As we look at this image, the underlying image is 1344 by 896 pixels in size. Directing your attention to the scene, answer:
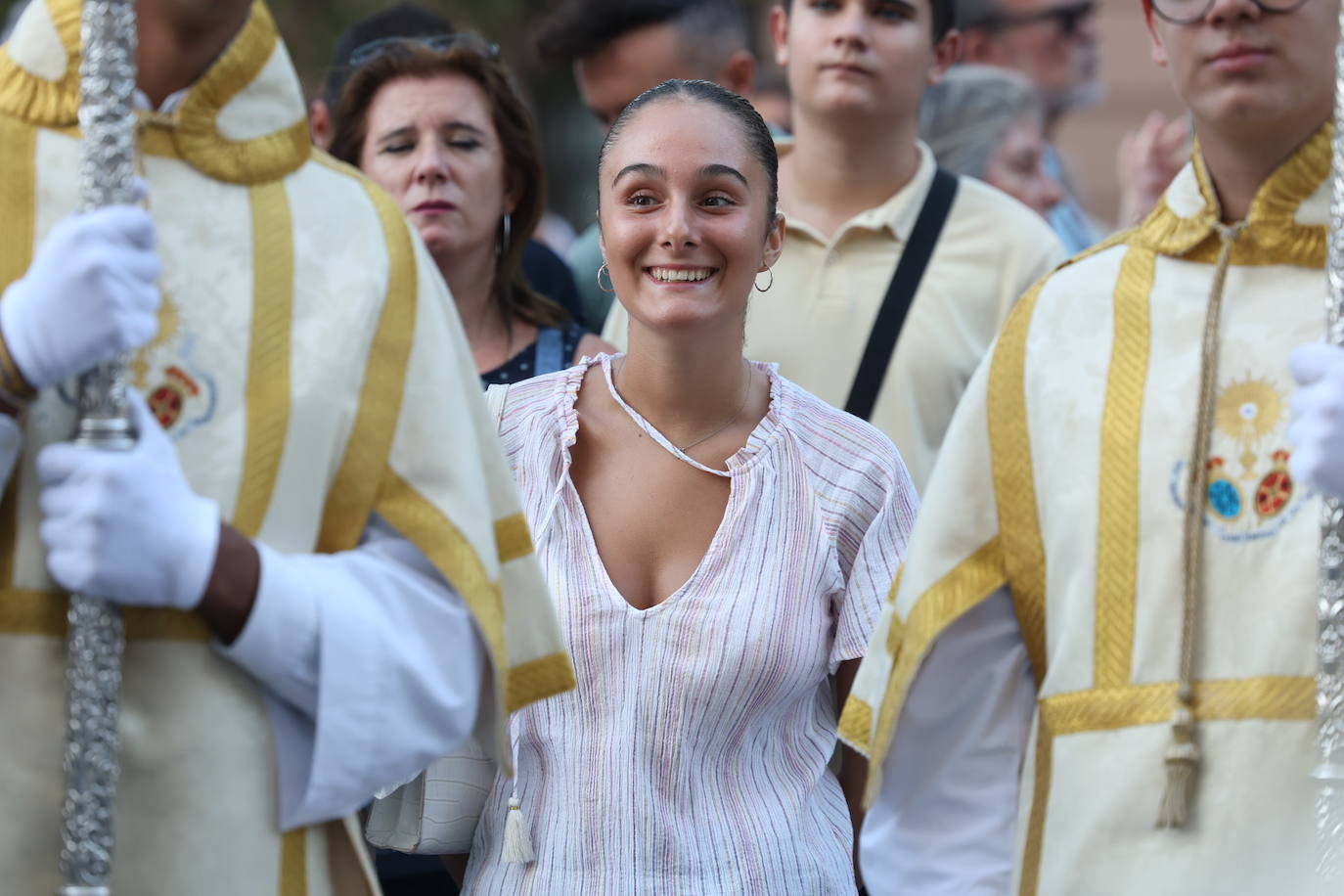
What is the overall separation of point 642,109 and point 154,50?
1.08m

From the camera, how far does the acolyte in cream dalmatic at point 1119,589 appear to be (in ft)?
8.63

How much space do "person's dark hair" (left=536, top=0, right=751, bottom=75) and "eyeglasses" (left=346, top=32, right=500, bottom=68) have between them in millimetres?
833

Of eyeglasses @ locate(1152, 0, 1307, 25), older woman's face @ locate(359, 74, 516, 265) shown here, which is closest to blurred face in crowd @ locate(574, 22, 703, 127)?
older woman's face @ locate(359, 74, 516, 265)

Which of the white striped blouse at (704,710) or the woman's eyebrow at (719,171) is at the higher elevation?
the woman's eyebrow at (719,171)

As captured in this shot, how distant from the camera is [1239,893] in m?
2.60

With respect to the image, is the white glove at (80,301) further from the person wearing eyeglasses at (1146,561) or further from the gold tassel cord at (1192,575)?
the gold tassel cord at (1192,575)

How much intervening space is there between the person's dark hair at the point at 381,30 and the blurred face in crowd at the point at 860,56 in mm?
801

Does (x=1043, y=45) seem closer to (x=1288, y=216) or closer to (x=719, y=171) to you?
(x=719, y=171)

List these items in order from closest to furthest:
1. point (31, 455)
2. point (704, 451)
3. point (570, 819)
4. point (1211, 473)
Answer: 1. point (31, 455)
2. point (1211, 473)
3. point (570, 819)
4. point (704, 451)

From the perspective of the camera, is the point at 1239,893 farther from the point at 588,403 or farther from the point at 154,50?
the point at 154,50

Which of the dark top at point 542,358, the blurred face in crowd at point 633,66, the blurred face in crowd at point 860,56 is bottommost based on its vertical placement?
the dark top at point 542,358

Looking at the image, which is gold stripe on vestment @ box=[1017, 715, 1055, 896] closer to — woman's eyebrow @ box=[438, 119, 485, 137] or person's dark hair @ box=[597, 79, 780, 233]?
person's dark hair @ box=[597, 79, 780, 233]

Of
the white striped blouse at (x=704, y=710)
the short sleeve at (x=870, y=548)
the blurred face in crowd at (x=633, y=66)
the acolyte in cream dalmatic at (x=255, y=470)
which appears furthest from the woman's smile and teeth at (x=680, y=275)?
the blurred face in crowd at (x=633, y=66)

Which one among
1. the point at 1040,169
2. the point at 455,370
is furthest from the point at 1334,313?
the point at 1040,169
